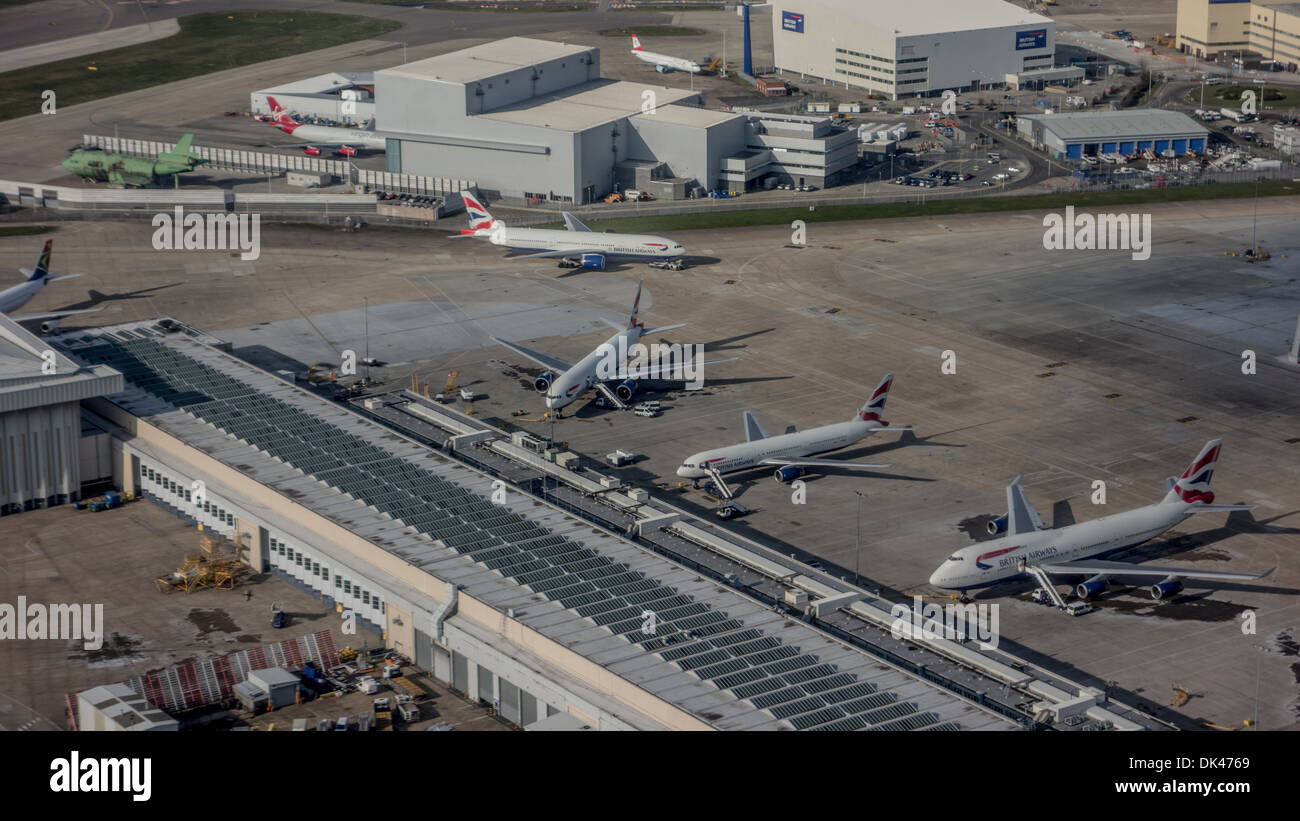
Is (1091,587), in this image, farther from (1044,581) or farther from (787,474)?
(787,474)

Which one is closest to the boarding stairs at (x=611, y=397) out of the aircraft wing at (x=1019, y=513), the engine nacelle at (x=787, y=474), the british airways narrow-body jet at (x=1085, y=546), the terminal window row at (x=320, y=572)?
the engine nacelle at (x=787, y=474)

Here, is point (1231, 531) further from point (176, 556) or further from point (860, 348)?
point (176, 556)

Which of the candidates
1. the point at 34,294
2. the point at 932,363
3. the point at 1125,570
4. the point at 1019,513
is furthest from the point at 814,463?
the point at 34,294

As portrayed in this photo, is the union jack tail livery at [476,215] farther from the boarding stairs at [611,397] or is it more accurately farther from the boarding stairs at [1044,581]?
the boarding stairs at [1044,581]

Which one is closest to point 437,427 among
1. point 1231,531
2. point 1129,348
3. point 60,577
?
point 60,577

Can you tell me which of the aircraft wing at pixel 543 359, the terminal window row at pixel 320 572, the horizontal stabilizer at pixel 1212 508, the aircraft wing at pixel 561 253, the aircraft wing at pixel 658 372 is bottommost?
the terminal window row at pixel 320 572
